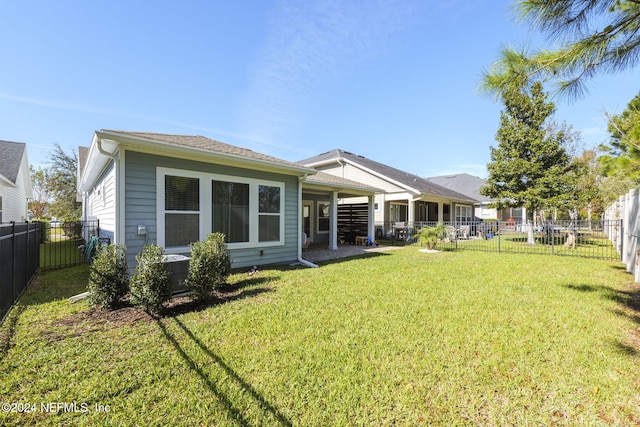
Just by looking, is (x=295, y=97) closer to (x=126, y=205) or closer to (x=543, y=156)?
(x=126, y=205)

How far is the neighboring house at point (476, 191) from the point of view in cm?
2872

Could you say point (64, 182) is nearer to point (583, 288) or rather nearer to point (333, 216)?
point (333, 216)

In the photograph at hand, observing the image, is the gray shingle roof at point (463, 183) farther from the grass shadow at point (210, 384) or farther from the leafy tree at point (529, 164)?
the grass shadow at point (210, 384)

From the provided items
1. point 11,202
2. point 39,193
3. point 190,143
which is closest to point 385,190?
point 190,143

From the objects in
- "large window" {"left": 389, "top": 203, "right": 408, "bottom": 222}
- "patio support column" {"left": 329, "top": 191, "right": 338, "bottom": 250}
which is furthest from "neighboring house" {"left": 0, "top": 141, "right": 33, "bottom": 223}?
"large window" {"left": 389, "top": 203, "right": 408, "bottom": 222}

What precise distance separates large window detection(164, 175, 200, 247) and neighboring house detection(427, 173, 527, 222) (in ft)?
93.5

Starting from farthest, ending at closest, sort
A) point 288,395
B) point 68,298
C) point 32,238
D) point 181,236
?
point 32,238 < point 181,236 < point 68,298 < point 288,395

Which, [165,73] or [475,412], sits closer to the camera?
[475,412]

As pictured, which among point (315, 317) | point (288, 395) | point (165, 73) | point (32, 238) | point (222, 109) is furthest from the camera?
point (222, 109)

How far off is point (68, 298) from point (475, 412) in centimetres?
618

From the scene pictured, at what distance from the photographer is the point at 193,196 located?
620cm

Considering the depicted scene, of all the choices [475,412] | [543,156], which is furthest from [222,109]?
[543,156]

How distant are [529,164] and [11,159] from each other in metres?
26.6

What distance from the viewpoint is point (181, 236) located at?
19.8 ft
